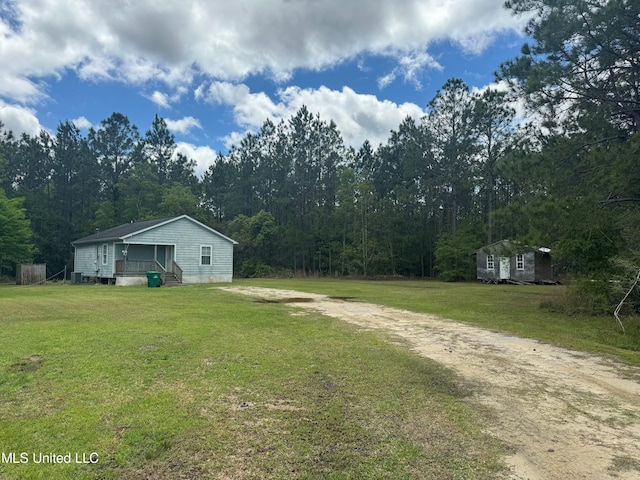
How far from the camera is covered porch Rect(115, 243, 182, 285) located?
22578 mm

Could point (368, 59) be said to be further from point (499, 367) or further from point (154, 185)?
point (154, 185)

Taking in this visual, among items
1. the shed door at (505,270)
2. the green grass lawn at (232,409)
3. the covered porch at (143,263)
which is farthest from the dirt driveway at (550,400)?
the shed door at (505,270)

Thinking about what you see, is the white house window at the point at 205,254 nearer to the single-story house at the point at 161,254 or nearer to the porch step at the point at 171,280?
the single-story house at the point at 161,254

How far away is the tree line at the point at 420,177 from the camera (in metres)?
10.6

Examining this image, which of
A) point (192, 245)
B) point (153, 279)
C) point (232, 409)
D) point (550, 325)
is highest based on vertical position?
point (192, 245)

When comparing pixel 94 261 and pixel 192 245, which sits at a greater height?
pixel 192 245

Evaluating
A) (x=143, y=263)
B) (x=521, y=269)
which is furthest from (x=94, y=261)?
(x=521, y=269)

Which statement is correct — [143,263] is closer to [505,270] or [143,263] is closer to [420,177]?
[505,270]

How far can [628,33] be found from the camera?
10047mm

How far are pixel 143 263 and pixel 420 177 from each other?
26863mm

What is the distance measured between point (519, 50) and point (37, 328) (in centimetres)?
1413

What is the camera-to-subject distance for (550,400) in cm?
430

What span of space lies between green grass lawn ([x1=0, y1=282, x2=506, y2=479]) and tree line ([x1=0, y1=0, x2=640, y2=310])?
6917 millimetres

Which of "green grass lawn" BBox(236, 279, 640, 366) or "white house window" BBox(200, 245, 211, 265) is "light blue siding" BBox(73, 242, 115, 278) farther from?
"green grass lawn" BBox(236, 279, 640, 366)
